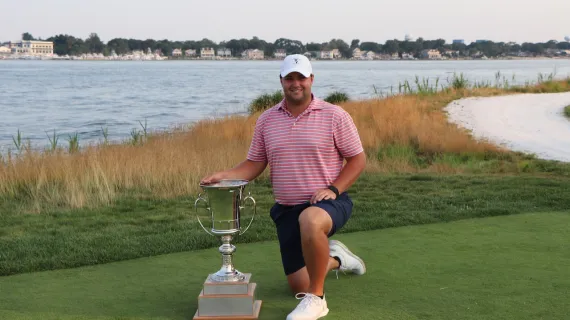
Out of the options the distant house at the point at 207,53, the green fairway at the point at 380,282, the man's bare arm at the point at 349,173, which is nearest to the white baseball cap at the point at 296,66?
the man's bare arm at the point at 349,173

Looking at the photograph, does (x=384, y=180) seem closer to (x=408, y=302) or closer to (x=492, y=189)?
(x=492, y=189)

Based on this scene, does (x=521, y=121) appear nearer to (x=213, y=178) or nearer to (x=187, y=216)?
(x=187, y=216)

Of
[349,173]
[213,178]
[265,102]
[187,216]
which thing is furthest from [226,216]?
[265,102]

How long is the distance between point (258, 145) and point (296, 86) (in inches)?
22.6

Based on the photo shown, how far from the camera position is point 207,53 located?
166 m

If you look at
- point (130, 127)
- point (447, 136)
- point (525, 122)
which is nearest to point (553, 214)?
point (447, 136)

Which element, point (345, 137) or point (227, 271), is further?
point (345, 137)

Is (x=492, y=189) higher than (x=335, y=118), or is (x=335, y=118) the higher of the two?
(x=335, y=118)

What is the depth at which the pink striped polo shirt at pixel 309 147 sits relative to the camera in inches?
196

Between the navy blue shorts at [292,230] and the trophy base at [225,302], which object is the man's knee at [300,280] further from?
the trophy base at [225,302]

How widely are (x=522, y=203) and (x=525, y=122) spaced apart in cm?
1240

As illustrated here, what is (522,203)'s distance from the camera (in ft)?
28.3

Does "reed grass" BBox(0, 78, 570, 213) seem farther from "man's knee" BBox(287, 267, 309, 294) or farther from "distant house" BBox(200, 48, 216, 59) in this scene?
"distant house" BBox(200, 48, 216, 59)

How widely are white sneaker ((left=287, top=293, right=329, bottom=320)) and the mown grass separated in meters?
2.29
